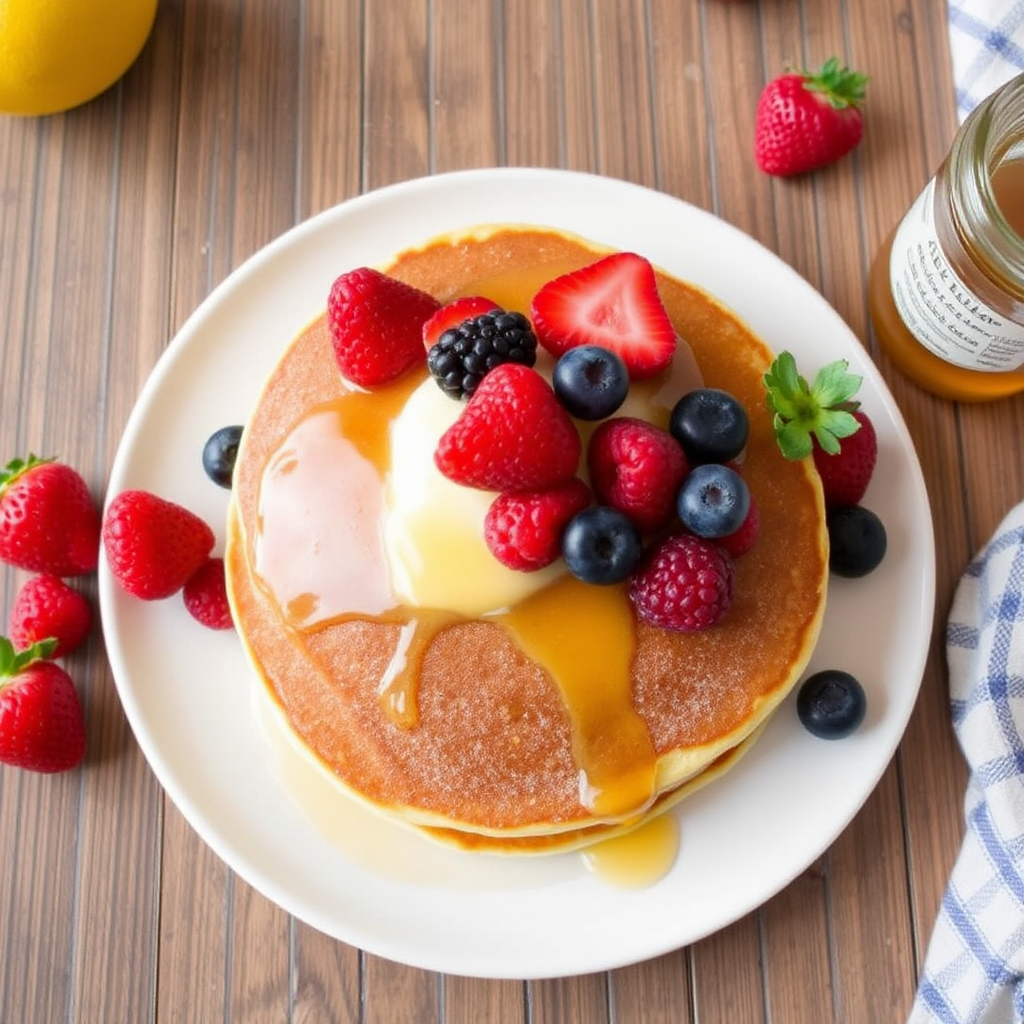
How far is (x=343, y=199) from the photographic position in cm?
206

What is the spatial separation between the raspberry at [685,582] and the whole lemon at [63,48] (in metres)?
1.41

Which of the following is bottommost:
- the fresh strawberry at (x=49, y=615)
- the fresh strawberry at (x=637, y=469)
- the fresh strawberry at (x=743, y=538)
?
the fresh strawberry at (x=49, y=615)

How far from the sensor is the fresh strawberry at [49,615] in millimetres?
1846

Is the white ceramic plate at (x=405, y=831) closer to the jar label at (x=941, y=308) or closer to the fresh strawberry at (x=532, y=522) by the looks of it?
the jar label at (x=941, y=308)

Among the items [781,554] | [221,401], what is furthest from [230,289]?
[781,554]

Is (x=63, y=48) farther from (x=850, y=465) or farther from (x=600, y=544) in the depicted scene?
(x=850, y=465)

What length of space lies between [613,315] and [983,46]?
1126 mm

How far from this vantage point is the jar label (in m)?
1.65

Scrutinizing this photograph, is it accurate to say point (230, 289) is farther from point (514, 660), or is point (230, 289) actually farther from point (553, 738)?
point (553, 738)

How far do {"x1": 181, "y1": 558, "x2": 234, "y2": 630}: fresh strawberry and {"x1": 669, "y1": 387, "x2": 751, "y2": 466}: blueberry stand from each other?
82cm

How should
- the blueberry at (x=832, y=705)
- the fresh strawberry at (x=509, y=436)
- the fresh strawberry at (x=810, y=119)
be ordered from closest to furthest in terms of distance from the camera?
1. the fresh strawberry at (x=509, y=436)
2. the blueberry at (x=832, y=705)
3. the fresh strawberry at (x=810, y=119)

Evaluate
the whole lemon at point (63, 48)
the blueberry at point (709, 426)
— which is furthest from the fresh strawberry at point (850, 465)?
the whole lemon at point (63, 48)

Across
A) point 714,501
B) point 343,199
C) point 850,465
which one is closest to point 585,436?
point 714,501

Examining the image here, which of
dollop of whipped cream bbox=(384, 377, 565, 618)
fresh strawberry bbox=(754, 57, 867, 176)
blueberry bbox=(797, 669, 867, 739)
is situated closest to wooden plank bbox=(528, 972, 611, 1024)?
blueberry bbox=(797, 669, 867, 739)
